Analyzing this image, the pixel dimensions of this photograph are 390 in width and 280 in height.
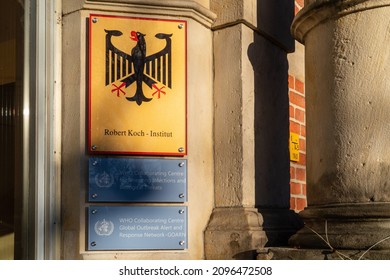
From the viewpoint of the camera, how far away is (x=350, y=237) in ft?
10.4

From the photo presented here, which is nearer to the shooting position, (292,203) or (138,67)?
(138,67)

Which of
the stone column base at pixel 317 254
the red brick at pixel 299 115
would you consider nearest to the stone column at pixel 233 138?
the stone column base at pixel 317 254

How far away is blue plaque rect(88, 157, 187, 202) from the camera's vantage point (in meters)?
3.40

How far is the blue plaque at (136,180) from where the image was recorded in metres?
3.40

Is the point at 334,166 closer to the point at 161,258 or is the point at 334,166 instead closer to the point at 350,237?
the point at 350,237

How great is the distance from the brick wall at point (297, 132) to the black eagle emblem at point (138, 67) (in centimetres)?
96

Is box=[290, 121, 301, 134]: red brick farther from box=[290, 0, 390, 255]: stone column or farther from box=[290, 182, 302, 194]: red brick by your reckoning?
box=[290, 0, 390, 255]: stone column

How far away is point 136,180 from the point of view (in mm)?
3436

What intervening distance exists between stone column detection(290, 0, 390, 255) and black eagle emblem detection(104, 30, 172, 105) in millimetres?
814

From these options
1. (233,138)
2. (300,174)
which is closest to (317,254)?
(233,138)

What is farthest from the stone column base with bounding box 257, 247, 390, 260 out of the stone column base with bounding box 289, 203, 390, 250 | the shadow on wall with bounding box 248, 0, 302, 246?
the shadow on wall with bounding box 248, 0, 302, 246

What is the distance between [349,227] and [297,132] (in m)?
1.13

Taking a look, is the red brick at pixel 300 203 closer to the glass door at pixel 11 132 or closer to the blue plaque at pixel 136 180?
the blue plaque at pixel 136 180

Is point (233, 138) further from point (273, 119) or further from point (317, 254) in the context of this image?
point (317, 254)
